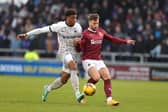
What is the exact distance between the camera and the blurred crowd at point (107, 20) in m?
28.1

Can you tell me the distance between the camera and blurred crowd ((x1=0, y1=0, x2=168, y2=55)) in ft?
92.2

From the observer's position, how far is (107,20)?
29609mm

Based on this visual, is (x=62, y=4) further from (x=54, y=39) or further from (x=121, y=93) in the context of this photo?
(x=121, y=93)

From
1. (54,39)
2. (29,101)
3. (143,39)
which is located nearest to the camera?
(29,101)

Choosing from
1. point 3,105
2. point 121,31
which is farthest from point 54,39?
point 3,105

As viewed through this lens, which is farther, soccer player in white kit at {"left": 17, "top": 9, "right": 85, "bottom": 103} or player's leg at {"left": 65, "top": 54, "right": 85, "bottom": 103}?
soccer player in white kit at {"left": 17, "top": 9, "right": 85, "bottom": 103}

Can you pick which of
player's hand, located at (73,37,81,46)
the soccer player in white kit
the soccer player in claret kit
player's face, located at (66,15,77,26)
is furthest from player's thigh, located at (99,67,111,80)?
player's face, located at (66,15,77,26)

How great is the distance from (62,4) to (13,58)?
12.6 ft

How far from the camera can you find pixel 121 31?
2866 cm

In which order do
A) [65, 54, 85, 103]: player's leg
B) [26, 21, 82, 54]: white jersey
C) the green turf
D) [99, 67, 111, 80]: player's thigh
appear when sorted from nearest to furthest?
the green turf, [99, 67, 111, 80]: player's thigh, [65, 54, 85, 103]: player's leg, [26, 21, 82, 54]: white jersey

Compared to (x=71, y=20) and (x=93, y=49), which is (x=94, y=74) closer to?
(x=93, y=49)

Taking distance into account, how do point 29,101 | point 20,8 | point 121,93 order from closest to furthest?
point 29,101
point 121,93
point 20,8

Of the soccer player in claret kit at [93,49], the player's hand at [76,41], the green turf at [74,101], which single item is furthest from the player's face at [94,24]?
the green turf at [74,101]

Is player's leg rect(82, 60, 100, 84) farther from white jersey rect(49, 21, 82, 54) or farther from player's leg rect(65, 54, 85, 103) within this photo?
white jersey rect(49, 21, 82, 54)
